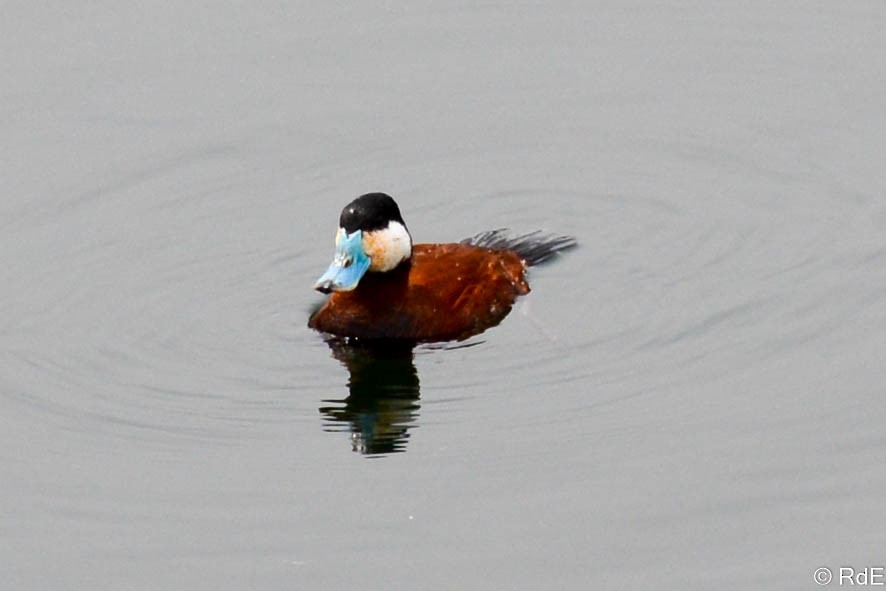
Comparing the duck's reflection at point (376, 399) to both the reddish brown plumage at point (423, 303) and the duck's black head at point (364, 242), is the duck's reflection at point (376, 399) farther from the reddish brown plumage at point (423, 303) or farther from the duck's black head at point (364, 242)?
the duck's black head at point (364, 242)

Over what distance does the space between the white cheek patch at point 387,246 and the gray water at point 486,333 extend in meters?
0.64

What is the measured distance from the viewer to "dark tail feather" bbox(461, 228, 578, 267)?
14.6m

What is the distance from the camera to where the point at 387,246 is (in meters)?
13.5

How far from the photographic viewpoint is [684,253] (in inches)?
568

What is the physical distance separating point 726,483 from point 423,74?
6.70m

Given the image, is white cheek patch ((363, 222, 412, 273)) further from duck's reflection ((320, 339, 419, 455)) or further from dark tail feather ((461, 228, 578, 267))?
dark tail feather ((461, 228, 578, 267))

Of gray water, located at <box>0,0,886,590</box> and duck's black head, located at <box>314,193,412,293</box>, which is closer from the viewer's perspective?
gray water, located at <box>0,0,886,590</box>

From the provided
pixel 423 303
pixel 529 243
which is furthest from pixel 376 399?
pixel 529 243

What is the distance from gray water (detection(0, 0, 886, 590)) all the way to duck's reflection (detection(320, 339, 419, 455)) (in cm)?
4

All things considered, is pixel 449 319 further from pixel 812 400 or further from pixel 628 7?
pixel 628 7

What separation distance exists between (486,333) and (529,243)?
1.41 meters

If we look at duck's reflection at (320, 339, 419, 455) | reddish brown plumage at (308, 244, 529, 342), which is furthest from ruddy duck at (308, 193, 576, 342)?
duck's reflection at (320, 339, 419, 455)

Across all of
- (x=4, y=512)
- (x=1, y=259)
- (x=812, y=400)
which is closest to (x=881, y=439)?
(x=812, y=400)

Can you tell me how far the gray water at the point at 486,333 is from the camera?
35.3 ft
